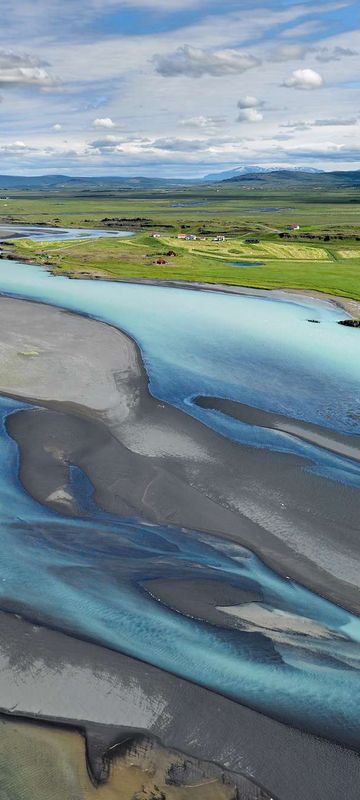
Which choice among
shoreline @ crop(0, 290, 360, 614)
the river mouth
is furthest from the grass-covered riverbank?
shoreline @ crop(0, 290, 360, 614)

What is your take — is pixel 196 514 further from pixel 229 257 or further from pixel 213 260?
pixel 229 257

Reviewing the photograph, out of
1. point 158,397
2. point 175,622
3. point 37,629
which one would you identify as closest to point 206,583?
point 175,622

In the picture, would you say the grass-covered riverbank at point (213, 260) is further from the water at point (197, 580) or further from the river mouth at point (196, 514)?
the water at point (197, 580)

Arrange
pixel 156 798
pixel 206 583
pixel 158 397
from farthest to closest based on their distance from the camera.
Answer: pixel 158 397, pixel 206 583, pixel 156 798

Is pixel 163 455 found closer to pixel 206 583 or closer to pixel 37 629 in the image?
pixel 206 583

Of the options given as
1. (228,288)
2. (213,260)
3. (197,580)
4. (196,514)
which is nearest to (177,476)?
(196,514)

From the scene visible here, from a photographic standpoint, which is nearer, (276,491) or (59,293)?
(276,491)

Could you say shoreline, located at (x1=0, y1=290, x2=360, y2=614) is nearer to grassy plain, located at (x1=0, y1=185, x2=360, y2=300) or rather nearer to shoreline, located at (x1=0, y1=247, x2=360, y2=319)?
shoreline, located at (x1=0, y1=247, x2=360, y2=319)

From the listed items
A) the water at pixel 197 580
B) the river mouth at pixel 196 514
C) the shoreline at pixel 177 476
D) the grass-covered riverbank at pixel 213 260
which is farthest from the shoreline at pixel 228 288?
the shoreline at pixel 177 476
